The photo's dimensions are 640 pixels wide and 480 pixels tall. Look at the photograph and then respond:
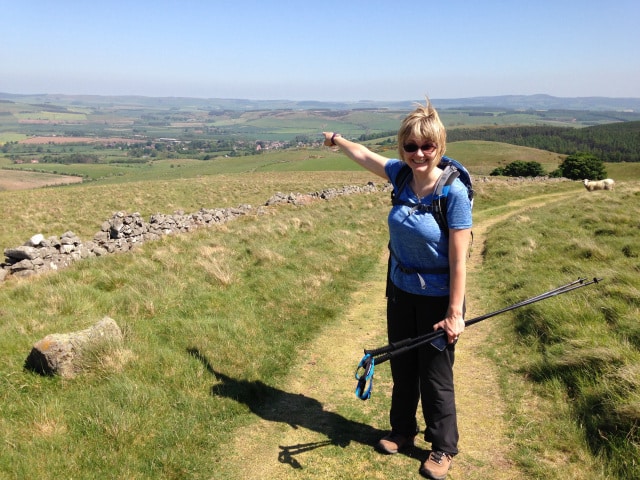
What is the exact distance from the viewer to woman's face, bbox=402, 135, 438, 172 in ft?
10.7

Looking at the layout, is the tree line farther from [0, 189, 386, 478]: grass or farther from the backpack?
the backpack

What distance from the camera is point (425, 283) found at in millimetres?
3596

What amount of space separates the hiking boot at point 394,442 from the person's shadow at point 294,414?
7cm

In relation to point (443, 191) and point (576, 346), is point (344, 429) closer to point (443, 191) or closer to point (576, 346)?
point (443, 191)

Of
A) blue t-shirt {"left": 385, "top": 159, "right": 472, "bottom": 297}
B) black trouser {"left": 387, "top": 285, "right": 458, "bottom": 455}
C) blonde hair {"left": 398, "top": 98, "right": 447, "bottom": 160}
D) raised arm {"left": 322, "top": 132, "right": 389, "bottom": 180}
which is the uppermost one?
blonde hair {"left": 398, "top": 98, "right": 447, "bottom": 160}

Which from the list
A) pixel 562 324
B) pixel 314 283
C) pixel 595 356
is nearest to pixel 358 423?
pixel 595 356

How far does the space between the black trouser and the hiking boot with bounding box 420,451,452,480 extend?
2.5 inches

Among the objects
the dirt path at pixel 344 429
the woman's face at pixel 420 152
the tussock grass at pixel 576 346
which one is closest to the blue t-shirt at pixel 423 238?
the woman's face at pixel 420 152

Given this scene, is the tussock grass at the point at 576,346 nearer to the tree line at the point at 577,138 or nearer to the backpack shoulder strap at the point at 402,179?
the backpack shoulder strap at the point at 402,179

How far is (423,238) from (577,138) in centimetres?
17136

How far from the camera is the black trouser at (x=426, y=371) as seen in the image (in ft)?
12.1

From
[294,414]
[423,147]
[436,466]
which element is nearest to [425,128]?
[423,147]

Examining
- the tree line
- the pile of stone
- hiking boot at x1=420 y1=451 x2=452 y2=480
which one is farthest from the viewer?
the tree line

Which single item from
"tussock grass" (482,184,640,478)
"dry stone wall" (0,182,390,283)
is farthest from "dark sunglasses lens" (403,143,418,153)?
"dry stone wall" (0,182,390,283)
